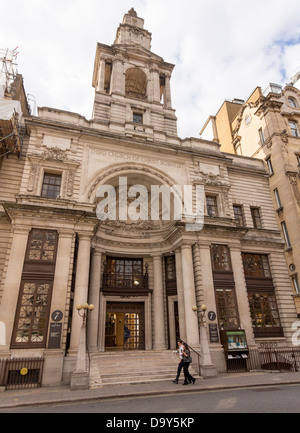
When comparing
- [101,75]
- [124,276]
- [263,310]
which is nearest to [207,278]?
[263,310]

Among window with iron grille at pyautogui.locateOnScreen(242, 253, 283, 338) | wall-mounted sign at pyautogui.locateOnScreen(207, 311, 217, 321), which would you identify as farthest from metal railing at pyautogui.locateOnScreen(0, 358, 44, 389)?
window with iron grille at pyautogui.locateOnScreen(242, 253, 283, 338)

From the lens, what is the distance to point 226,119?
3419 centimetres

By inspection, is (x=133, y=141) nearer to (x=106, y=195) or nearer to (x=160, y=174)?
(x=160, y=174)

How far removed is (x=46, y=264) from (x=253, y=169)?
20018 mm

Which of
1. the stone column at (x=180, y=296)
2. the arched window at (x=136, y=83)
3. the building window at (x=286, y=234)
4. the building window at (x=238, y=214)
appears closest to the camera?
the stone column at (x=180, y=296)

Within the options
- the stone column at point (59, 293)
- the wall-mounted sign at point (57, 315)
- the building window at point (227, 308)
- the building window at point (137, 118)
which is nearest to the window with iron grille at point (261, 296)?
the building window at point (227, 308)

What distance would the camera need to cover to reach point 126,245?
2156cm

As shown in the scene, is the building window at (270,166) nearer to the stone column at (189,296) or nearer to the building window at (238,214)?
the building window at (238,214)

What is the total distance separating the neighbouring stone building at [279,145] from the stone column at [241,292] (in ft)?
17.4

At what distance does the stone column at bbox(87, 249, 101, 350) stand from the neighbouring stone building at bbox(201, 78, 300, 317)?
49.8ft

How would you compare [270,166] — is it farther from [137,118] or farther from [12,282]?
[12,282]

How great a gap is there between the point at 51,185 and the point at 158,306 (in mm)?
11923

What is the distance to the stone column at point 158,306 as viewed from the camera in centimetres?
1948

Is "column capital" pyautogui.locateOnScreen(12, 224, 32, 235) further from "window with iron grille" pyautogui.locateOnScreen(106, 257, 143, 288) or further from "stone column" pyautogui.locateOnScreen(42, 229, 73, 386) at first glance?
"window with iron grille" pyautogui.locateOnScreen(106, 257, 143, 288)
